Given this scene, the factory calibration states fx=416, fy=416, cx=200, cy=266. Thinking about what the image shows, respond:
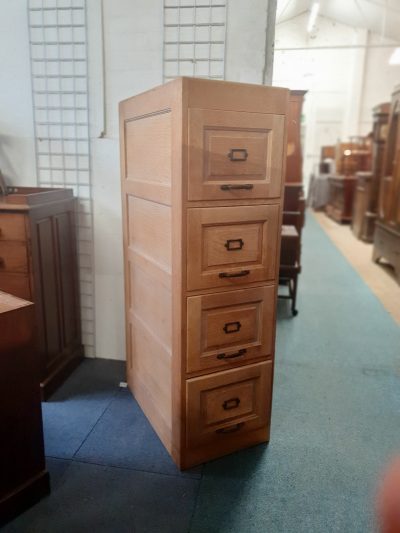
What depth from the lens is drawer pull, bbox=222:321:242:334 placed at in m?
1.56

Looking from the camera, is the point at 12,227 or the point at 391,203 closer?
the point at 12,227

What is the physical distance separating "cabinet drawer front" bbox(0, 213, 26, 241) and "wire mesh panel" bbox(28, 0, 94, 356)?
484mm

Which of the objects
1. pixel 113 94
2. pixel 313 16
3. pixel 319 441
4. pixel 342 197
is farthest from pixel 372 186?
pixel 319 441

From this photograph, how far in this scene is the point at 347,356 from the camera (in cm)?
266

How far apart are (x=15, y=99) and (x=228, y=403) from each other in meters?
1.88

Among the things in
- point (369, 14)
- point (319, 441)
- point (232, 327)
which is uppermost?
point (369, 14)

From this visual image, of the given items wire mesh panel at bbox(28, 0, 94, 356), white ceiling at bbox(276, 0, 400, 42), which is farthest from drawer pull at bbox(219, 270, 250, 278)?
white ceiling at bbox(276, 0, 400, 42)

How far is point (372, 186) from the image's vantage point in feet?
18.6

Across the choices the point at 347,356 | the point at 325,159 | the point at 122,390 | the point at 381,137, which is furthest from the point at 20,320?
the point at 325,159

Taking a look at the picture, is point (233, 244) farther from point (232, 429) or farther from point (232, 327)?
point (232, 429)

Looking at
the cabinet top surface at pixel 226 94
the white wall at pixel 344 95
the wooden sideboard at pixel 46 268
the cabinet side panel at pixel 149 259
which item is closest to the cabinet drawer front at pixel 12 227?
the wooden sideboard at pixel 46 268

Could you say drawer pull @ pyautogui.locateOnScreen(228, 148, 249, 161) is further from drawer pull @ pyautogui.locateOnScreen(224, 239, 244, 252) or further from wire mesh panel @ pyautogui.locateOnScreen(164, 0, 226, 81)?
wire mesh panel @ pyautogui.locateOnScreen(164, 0, 226, 81)

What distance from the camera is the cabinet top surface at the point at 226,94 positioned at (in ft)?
4.23

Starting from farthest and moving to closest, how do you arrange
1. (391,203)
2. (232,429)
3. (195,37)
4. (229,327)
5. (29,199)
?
1. (391,203)
2. (195,37)
3. (29,199)
4. (232,429)
5. (229,327)
